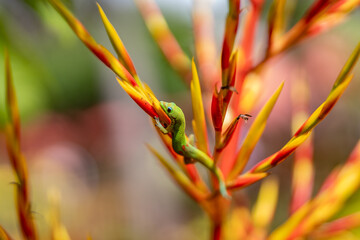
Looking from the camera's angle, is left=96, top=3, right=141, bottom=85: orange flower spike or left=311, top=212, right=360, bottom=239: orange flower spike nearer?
left=96, top=3, right=141, bottom=85: orange flower spike

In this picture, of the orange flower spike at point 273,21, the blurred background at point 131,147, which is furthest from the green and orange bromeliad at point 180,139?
the blurred background at point 131,147

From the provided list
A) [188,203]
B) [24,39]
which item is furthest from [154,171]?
[24,39]

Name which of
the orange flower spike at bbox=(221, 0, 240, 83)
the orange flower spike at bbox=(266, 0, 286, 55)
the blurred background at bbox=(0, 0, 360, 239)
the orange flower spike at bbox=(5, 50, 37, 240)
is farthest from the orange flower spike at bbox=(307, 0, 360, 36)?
the blurred background at bbox=(0, 0, 360, 239)

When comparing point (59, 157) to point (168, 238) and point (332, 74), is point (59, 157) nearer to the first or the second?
point (168, 238)

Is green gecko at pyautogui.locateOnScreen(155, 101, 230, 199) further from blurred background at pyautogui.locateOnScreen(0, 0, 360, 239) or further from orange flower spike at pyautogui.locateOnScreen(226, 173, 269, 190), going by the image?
blurred background at pyautogui.locateOnScreen(0, 0, 360, 239)

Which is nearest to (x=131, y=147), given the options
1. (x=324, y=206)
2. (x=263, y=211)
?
(x=263, y=211)

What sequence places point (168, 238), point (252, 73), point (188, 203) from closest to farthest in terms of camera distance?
1. point (252, 73)
2. point (168, 238)
3. point (188, 203)

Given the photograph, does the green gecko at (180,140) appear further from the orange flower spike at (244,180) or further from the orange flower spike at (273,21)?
the orange flower spike at (273,21)

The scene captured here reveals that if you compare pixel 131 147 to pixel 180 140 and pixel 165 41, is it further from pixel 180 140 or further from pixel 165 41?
pixel 180 140
